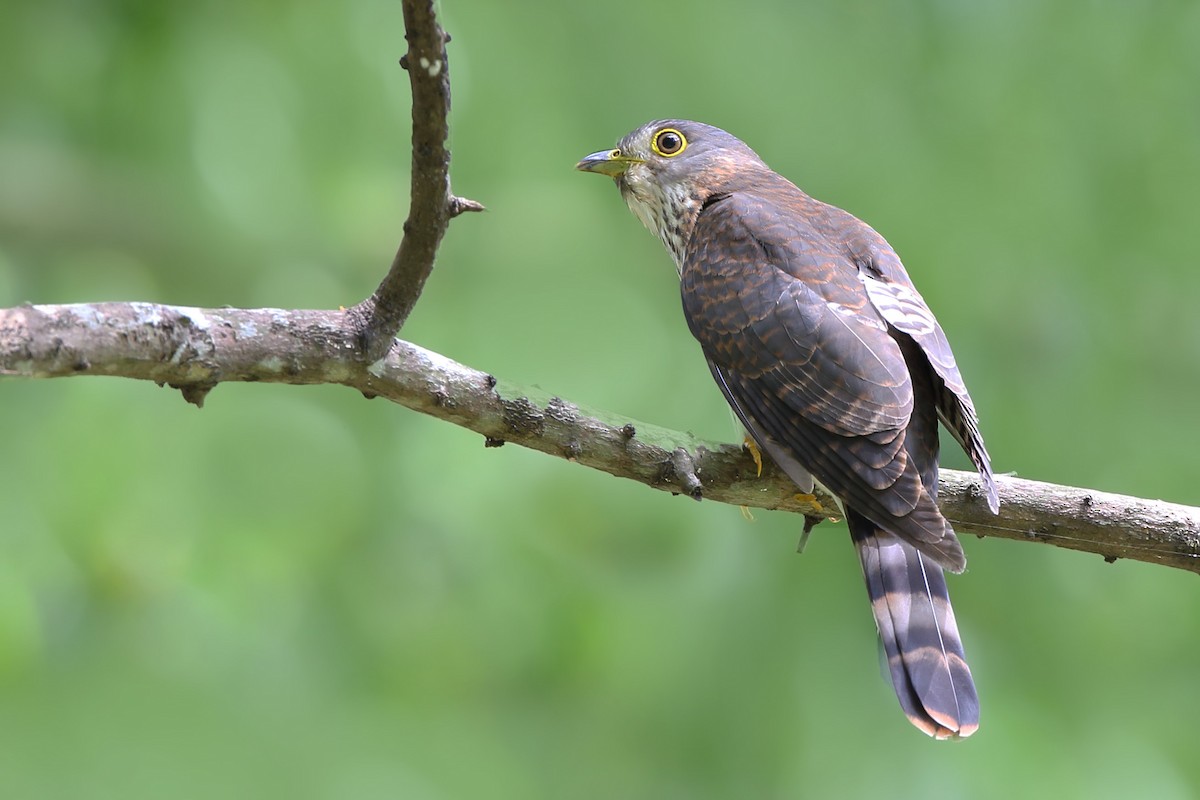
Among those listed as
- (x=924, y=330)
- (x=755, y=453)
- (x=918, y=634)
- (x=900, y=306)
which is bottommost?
(x=918, y=634)

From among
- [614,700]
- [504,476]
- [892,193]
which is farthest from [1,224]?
[892,193]

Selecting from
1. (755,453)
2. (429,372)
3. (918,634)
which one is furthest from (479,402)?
(918,634)

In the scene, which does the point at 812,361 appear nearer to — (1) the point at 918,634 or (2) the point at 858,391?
(2) the point at 858,391

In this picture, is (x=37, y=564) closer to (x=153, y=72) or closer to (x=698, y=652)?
(x=153, y=72)

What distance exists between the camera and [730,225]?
4.07 metres

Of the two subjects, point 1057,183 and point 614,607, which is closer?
point 614,607

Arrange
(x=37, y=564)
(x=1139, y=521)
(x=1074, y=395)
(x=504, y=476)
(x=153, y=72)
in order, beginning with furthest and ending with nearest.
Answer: (x=1074, y=395)
(x=153, y=72)
(x=504, y=476)
(x=37, y=564)
(x=1139, y=521)

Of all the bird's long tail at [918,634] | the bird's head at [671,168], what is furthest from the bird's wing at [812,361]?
the bird's head at [671,168]

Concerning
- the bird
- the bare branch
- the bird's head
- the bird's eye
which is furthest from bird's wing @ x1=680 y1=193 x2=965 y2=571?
the bare branch

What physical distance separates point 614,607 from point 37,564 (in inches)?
76.4

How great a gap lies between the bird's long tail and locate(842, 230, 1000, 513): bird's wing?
11.7 inches

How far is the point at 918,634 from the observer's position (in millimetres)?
3371

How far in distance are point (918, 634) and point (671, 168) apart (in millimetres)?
2034

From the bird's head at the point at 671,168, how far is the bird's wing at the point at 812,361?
1.75ft
